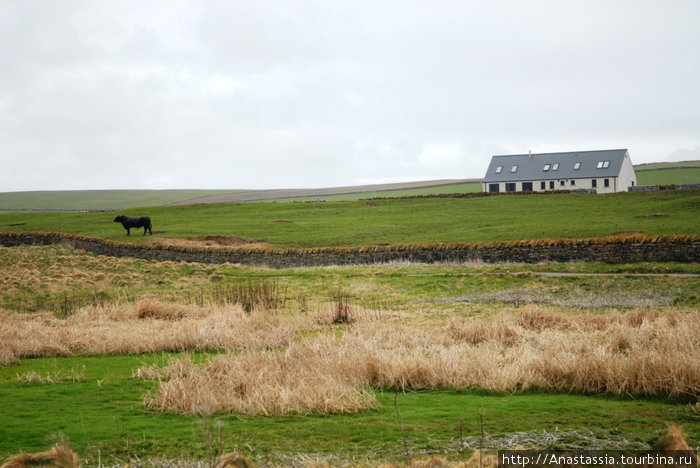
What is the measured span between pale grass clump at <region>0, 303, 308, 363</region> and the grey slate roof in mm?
79415

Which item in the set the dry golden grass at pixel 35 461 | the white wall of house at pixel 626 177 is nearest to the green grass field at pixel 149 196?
the white wall of house at pixel 626 177

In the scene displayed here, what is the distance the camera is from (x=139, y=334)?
15039mm

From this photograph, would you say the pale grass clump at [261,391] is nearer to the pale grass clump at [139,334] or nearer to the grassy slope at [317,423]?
the grassy slope at [317,423]

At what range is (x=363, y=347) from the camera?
11789 millimetres

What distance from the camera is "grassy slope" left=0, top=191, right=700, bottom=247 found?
4031cm

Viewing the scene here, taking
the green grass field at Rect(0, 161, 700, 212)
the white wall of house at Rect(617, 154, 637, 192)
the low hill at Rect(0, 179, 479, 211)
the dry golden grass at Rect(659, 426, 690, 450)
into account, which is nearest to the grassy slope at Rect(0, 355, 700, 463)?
the dry golden grass at Rect(659, 426, 690, 450)

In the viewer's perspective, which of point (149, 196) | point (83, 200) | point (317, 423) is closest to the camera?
point (317, 423)

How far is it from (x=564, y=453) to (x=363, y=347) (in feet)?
17.6

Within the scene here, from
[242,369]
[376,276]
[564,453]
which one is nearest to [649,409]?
[564,453]

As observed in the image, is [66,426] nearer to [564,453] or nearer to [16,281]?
[564,453]

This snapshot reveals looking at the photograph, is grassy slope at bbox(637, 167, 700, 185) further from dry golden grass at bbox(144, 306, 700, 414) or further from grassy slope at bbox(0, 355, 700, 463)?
grassy slope at bbox(0, 355, 700, 463)

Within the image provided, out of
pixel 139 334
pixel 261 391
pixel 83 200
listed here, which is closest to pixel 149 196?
pixel 83 200

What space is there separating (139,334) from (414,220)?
38.9 meters

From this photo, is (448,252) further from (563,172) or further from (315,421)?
(563,172)
